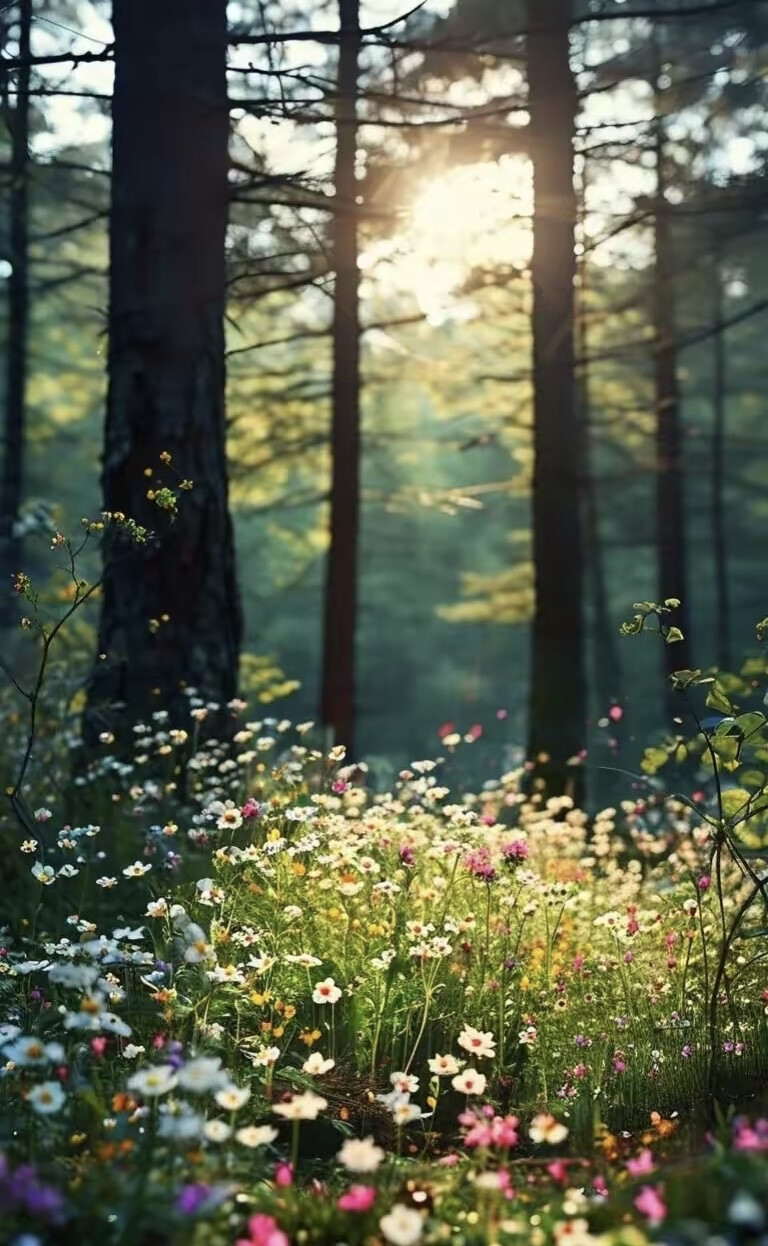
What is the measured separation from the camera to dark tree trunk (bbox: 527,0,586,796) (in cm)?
897

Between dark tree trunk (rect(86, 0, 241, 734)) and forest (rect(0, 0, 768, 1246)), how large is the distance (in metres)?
0.02

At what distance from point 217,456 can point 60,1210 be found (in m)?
5.27

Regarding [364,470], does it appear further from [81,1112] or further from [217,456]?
[81,1112]

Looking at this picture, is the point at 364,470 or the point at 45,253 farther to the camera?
the point at 364,470

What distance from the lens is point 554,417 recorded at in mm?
9211

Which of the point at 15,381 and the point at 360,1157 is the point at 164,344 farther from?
the point at 15,381

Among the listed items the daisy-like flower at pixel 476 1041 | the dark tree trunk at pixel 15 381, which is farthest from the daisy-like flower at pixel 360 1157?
the dark tree trunk at pixel 15 381

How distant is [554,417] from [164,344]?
3.39 meters

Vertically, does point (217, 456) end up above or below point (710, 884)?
above

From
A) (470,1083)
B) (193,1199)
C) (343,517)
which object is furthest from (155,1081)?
(343,517)

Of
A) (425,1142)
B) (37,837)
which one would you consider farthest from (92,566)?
(425,1142)

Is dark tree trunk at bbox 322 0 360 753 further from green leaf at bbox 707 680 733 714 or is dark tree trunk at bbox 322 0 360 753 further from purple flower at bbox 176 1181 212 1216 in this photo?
purple flower at bbox 176 1181 212 1216

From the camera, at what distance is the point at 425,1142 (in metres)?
3.63

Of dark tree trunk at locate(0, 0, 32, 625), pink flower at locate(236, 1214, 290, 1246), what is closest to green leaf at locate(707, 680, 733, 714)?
pink flower at locate(236, 1214, 290, 1246)
